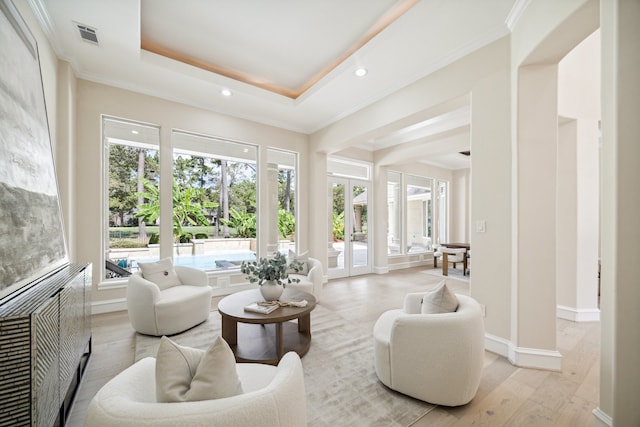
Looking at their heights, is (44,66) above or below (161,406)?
above

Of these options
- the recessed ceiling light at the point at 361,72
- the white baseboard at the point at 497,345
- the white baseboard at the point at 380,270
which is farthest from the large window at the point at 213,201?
the white baseboard at the point at 497,345

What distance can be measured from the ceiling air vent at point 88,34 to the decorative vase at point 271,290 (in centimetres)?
309

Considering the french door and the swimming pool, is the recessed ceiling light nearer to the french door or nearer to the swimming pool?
the french door

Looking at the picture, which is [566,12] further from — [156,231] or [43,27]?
[156,231]

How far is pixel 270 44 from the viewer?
3.14 meters

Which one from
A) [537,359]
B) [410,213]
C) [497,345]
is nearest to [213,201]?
[497,345]

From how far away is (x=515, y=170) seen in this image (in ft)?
7.98

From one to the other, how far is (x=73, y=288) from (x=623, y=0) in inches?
150

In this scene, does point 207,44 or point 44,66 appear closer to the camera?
point 44,66

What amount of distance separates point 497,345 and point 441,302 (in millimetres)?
1214

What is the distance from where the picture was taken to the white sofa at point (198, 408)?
0.86 meters

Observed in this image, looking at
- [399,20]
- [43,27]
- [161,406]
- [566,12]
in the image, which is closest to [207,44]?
[43,27]

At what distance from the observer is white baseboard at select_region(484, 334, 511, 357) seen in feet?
8.30

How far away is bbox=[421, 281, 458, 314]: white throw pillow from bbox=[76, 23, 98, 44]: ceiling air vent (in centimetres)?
403
